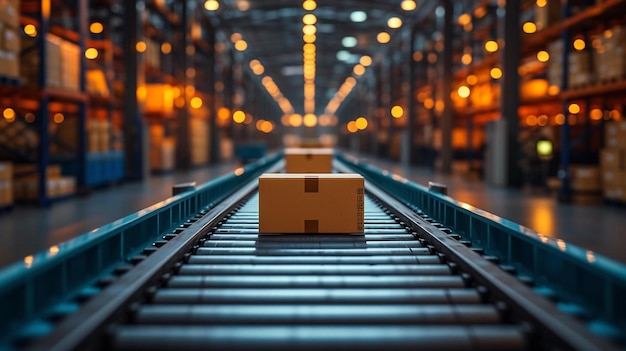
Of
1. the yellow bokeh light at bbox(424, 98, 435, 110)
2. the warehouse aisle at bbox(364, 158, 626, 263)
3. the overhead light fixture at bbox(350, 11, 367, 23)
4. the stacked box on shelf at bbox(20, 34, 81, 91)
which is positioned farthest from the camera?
the overhead light fixture at bbox(350, 11, 367, 23)

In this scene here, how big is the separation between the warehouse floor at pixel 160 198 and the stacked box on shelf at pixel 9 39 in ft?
8.60

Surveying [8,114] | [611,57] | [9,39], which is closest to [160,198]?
[9,39]

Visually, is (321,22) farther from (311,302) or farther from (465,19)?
(311,302)

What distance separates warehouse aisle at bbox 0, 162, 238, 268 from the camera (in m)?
8.00

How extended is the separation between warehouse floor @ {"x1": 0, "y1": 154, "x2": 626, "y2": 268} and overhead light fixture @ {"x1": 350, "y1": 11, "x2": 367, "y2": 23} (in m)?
18.3

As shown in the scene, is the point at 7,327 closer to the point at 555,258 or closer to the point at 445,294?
the point at 445,294

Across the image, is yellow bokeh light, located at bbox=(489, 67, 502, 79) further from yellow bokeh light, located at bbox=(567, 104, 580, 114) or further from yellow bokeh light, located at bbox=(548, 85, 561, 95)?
yellow bokeh light, located at bbox=(548, 85, 561, 95)

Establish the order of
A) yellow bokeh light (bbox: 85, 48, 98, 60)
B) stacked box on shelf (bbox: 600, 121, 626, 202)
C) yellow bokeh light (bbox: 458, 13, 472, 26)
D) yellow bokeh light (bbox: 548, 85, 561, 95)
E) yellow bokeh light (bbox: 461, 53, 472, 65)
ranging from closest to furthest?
stacked box on shelf (bbox: 600, 121, 626, 202) → yellow bokeh light (bbox: 548, 85, 561, 95) → yellow bokeh light (bbox: 85, 48, 98, 60) → yellow bokeh light (bbox: 458, 13, 472, 26) → yellow bokeh light (bbox: 461, 53, 472, 65)

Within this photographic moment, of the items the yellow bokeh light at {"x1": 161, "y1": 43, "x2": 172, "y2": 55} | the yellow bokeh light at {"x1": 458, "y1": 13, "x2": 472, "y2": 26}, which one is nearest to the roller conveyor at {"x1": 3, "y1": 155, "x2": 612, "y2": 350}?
the yellow bokeh light at {"x1": 458, "y1": 13, "x2": 472, "y2": 26}

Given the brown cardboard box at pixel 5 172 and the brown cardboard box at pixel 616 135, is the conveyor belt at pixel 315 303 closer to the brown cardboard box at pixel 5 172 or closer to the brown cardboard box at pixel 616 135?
the brown cardboard box at pixel 5 172

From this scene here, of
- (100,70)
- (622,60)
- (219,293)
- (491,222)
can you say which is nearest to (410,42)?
(100,70)

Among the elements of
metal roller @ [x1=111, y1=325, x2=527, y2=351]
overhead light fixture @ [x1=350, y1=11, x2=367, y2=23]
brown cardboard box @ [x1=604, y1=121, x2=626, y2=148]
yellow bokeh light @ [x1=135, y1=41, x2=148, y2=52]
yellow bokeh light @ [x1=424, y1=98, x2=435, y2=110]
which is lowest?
metal roller @ [x1=111, y1=325, x2=527, y2=351]

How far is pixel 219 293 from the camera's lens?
4629mm

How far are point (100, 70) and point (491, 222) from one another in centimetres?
1460
